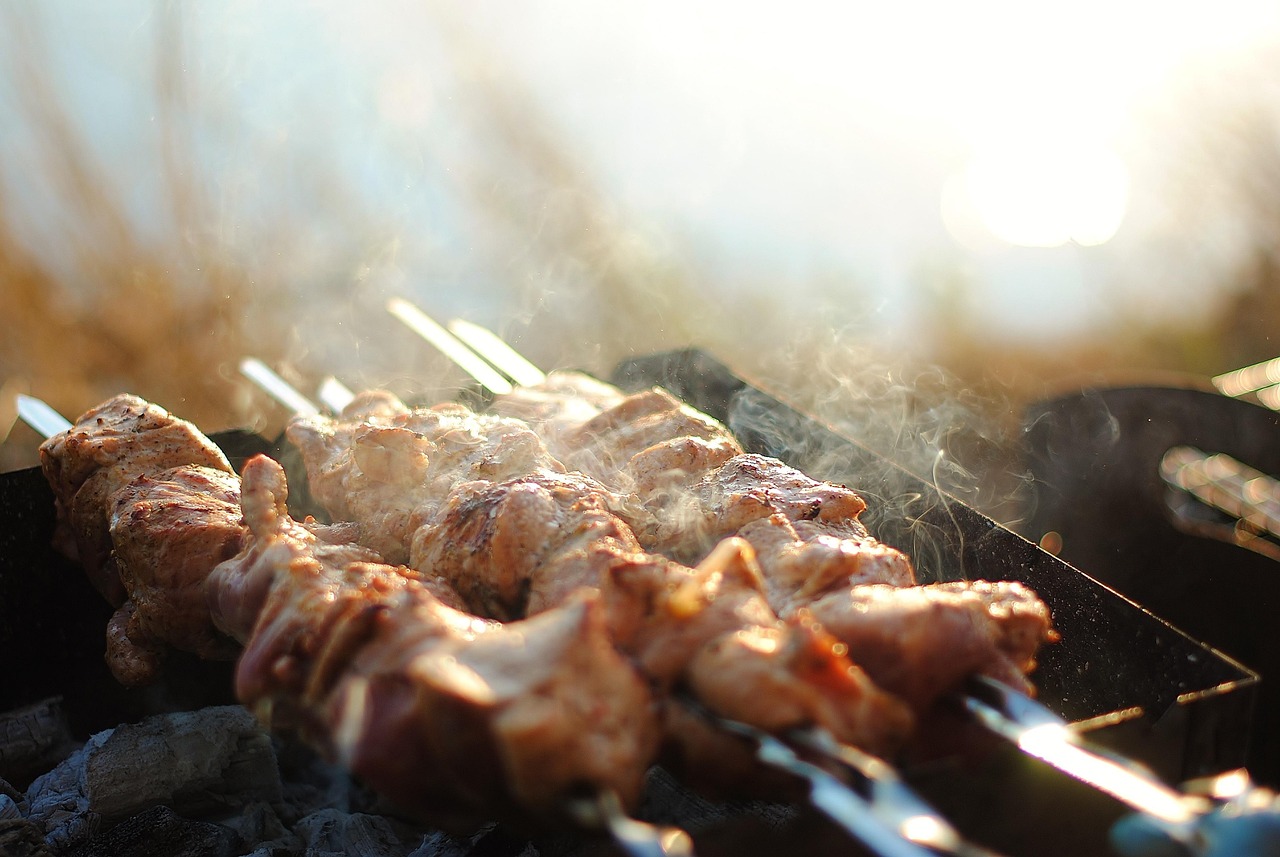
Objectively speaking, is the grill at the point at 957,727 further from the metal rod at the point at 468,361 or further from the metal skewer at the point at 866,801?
the metal rod at the point at 468,361

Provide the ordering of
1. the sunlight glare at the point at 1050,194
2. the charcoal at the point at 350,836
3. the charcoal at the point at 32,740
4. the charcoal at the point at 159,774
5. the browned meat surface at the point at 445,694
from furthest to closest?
the sunlight glare at the point at 1050,194, the charcoal at the point at 32,740, the charcoal at the point at 159,774, the charcoal at the point at 350,836, the browned meat surface at the point at 445,694

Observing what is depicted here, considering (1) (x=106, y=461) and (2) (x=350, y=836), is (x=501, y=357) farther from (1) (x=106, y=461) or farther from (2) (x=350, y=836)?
(2) (x=350, y=836)

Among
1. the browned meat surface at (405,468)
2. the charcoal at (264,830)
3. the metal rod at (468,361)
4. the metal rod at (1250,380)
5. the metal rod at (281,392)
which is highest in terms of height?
the metal rod at (1250,380)

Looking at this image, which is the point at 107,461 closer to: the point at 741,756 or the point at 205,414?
the point at 741,756

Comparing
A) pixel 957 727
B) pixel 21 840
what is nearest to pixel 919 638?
pixel 957 727

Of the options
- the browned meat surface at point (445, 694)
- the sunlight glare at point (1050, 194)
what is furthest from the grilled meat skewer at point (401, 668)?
the sunlight glare at point (1050, 194)
